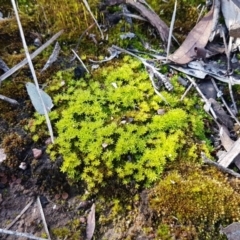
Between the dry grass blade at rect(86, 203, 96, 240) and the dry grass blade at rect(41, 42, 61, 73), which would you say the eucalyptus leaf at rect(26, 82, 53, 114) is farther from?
the dry grass blade at rect(86, 203, 96, 240)

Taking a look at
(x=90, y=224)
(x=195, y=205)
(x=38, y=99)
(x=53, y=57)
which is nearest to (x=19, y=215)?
(x=90, y=224)

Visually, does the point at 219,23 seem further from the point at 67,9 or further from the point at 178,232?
the point at 178,232

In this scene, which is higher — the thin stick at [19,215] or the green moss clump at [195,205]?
the green moss clump at [195,205]

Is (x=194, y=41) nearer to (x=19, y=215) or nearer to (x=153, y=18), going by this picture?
(x=153, y=18)

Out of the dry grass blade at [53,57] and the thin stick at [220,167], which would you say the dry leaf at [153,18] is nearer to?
the dry grass blade at [53,57]

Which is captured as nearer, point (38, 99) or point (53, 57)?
point (38, 99)

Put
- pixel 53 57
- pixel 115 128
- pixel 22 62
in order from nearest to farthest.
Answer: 1. pixel 115 128
2. pixel 22 62
3. pixel 53 57

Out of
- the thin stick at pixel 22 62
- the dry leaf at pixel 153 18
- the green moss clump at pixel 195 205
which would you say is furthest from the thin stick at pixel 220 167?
the thin stick at pixel 22 62
